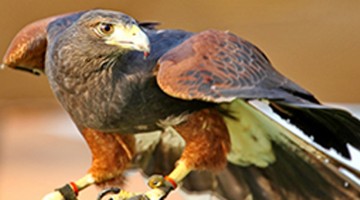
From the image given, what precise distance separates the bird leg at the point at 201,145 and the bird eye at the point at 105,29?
17 cm

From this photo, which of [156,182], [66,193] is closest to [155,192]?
[156,182]

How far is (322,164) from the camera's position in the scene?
0.86 m

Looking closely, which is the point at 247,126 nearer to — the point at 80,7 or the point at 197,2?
the point at 197,2

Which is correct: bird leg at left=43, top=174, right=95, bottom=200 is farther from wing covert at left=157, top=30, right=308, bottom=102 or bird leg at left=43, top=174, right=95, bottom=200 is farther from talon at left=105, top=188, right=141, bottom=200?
wing covert at left=157, top=30, right=308, bottom=102

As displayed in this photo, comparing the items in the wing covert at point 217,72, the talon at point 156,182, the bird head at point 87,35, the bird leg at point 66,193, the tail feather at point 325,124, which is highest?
the bird head at point 87,35

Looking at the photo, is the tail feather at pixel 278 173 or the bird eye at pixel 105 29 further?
the tail feather at pixel 278 173

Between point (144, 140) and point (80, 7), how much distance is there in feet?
1.47

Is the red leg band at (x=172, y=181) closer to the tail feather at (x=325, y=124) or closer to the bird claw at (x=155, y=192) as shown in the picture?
the bird claw at (x=155, y=192)

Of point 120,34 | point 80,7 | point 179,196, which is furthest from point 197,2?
point 120,34

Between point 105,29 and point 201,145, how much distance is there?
203 mm

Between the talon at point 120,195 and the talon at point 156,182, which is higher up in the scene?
the talon at point 156,182

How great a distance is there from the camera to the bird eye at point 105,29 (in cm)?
69

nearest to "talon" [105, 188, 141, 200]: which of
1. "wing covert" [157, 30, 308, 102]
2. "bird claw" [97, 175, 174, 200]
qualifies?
"bird claw" [97, 175, 174, 200]

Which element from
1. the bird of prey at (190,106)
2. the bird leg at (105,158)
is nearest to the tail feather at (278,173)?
the bird of prey at (190,106)
